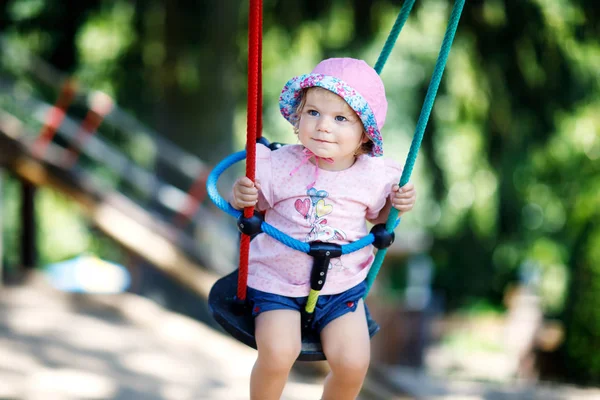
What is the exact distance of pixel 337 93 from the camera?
1.87m

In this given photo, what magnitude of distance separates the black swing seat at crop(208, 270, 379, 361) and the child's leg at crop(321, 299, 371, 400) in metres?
0.04

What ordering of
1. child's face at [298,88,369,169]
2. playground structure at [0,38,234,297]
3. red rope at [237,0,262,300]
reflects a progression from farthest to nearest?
playground structure at [0,38,234,297] < child's face at [298,88,369,169] < red rope at [237,0,262,300]

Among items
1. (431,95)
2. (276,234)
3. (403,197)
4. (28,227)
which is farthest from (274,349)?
(28,227)

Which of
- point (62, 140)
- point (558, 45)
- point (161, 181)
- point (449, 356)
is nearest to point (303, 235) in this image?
point (558, 45)

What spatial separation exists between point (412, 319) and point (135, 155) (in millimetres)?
4260

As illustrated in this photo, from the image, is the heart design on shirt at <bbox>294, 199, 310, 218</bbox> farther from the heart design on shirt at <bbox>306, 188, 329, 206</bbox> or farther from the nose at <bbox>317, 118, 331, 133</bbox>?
the nose at <bbox>317, 118, 331, 133</bbox>

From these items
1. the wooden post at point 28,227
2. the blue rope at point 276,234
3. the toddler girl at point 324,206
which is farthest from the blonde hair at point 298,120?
the wooden post at point 28,227

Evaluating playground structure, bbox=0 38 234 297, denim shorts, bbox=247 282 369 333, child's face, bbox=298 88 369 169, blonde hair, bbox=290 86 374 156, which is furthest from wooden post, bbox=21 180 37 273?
child's face, bbox=298 88 369 169

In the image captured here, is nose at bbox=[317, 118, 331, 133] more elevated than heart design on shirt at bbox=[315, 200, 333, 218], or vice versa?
nose at bbox=[317, 118, 331, 133]

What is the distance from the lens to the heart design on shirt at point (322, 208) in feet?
6.55

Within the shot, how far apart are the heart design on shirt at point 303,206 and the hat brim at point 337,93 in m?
0.24

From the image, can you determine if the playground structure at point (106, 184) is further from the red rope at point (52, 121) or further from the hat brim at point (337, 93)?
the hat brim at point (337, 93)

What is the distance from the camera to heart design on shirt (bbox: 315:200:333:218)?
2.00 metres

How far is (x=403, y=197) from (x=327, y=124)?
12.4 inches
